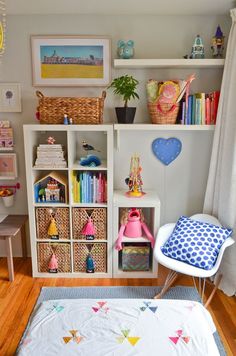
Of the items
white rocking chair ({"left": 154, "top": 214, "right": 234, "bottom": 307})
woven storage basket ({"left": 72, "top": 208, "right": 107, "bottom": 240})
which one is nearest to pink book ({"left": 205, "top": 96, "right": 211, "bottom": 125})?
white rocking chair ({"left": 154, "top": 214, "right": 234, "bottom": 307})

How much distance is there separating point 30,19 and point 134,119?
1.24 metres

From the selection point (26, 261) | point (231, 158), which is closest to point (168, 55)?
point (231, 158)

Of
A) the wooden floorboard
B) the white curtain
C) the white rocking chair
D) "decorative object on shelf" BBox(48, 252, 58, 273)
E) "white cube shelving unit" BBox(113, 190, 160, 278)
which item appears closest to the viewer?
the wooden floorboard

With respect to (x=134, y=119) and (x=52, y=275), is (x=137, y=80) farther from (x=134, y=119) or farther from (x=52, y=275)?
(x=52, y=275)

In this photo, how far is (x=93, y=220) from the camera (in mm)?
2691

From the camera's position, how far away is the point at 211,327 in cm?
175

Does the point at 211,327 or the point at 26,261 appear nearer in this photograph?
the point at 211,327

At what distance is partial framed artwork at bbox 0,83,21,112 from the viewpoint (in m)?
2.77

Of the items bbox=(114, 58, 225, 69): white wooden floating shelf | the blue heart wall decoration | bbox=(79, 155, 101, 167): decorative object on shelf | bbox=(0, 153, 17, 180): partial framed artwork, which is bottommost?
bbox=(0, 153, 17, 180): partial framed artwork

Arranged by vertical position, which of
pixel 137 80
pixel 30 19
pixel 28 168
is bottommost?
pixel 28 168

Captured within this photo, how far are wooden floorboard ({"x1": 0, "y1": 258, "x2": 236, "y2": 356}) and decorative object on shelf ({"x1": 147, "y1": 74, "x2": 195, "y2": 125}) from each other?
143cm

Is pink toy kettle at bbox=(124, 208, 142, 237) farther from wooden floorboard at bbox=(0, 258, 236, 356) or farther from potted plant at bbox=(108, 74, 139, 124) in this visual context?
potted plant at bbox=(108, 74, 139, 124)

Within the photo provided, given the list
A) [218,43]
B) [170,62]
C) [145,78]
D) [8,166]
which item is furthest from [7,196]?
[218,43]

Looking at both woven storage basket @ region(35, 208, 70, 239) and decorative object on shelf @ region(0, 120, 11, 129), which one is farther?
decorative object on shelf @ region(0, 120, 11, 129)
